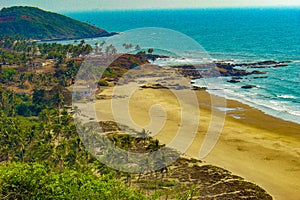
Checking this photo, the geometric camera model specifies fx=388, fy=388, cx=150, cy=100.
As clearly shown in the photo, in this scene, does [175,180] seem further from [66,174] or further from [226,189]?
[66,174]

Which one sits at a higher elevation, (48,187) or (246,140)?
(48,187)

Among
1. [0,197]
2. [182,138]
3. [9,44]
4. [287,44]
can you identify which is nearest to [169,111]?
[182,138]

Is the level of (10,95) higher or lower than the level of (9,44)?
lower

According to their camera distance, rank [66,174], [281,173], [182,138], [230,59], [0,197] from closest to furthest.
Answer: [0,197], [66,174], [281,173], [182,138], [230,59]

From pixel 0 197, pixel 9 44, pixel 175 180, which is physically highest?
pixel 9 44

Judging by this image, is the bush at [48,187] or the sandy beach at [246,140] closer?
the bush at [48,187]

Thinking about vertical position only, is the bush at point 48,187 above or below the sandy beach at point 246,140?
above

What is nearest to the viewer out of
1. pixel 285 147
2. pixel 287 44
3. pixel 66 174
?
pixel 66 174

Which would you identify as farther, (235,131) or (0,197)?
(235,131)
